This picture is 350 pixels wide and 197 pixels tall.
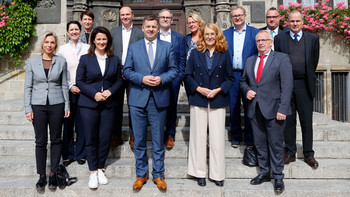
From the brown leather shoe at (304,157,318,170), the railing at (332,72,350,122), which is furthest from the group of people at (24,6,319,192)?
the railing at (332,72,350,122)

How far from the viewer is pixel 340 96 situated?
7074 mm

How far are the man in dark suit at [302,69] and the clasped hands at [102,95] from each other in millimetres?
2330

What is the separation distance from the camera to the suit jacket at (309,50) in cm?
343

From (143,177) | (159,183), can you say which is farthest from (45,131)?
(159,183)

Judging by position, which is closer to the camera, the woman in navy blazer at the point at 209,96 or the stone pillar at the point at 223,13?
the woman in navy blazer at the point at 209,96

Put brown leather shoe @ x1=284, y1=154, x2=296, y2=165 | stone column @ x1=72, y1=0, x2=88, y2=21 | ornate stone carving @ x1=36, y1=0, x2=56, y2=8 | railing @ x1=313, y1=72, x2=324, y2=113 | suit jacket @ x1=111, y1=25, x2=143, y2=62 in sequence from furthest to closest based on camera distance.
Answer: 1. railing @ x1=313, y1=72, x2=324, y2=113
2. ornate stone carving @ x1=36, y1=0, x2=56, y2=8
3. stone column @ x1=72, y1=0, x2=88, y2=21
4. suit jacket @ x1=111, y1=25, x2=143, y2=62
5. brown leather shoe @ x1=284, y1=154, x2=296, y2=165

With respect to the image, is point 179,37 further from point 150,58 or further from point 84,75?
point 84,75

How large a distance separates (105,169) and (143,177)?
25.1 inches

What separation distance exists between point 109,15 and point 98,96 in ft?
14.0

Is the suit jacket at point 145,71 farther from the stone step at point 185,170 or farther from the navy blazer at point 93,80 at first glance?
the stone step at point 185,170

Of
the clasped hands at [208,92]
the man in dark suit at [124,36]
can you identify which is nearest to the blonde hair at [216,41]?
the clasped hands at [208,92]

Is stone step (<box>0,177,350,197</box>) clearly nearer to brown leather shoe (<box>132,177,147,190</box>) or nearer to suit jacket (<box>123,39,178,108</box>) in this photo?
brown leather shoe (<box>132,177,147,190</box>)

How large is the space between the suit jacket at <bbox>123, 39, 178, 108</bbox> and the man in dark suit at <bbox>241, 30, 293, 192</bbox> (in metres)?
1.01

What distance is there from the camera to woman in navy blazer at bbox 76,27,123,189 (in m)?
3.20
